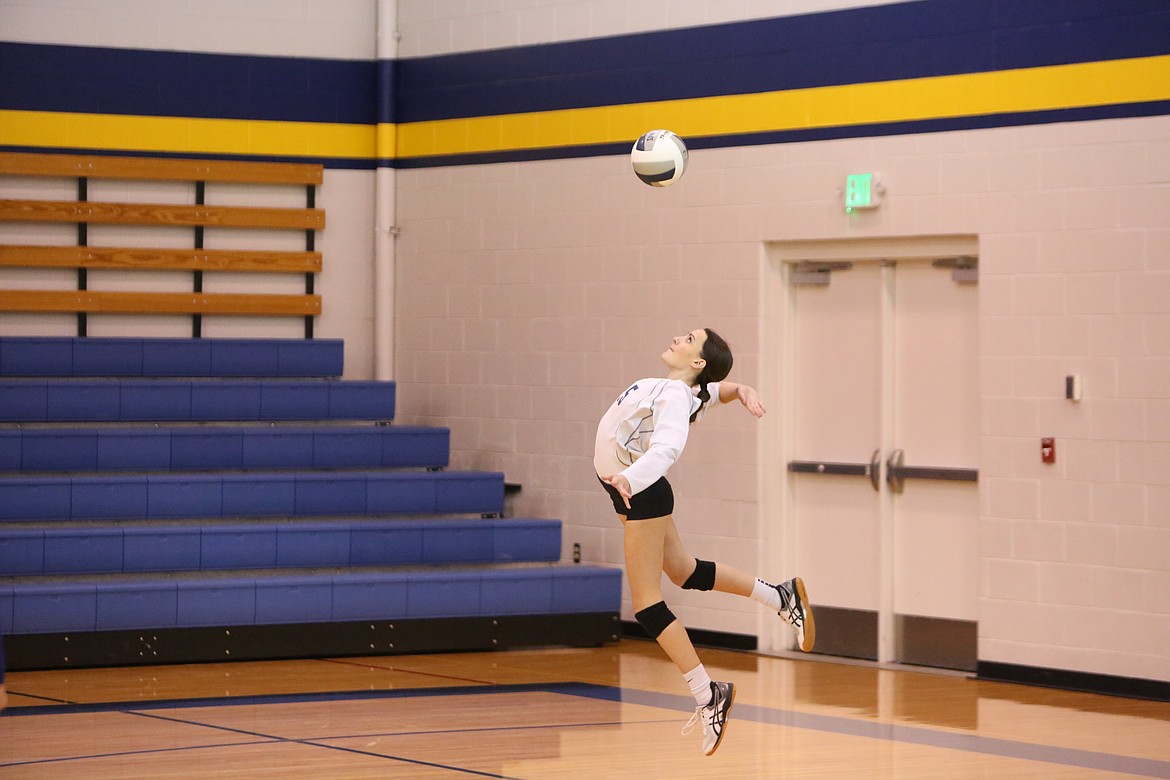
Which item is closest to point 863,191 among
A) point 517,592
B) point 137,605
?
point 517,592

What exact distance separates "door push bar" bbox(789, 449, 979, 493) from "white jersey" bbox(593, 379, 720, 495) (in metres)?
2.61

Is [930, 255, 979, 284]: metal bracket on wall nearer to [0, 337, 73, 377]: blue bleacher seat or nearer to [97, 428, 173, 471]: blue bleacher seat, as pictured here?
[97, 428, 173, 471]: blue bleacher seat

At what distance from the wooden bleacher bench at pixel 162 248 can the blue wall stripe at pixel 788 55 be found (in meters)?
1.13

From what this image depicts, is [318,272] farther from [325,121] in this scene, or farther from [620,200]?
[620,200]

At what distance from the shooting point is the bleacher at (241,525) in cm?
811

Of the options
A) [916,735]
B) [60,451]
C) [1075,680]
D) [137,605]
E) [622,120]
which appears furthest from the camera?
[622,120]

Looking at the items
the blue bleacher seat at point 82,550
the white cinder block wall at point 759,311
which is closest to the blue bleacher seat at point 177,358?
the white cinder block wall at point 759,311

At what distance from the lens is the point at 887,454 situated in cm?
851

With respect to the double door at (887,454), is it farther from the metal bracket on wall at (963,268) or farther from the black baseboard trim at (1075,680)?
the black baseboard trim at (1075,680)

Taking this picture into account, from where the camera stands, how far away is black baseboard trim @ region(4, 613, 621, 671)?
793cm

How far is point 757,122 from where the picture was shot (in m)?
8.86

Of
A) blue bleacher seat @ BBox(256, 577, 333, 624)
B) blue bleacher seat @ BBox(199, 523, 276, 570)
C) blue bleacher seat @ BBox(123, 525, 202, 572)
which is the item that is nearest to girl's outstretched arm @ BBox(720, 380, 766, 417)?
blue bleacher seat @ BBox(256, 577, 333, 624)

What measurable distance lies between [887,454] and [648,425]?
2.95m

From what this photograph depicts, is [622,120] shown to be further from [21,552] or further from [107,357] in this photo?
[21,552]
